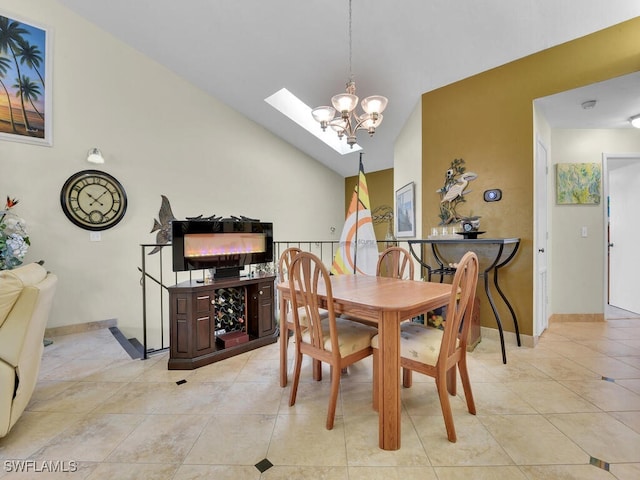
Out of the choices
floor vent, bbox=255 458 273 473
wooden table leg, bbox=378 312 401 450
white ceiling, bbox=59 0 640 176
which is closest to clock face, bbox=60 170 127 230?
white ceiling, bbox=59 0 640 176

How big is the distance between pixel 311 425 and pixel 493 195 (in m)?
2.71

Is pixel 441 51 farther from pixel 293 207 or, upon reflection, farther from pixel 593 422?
pixel 293 207

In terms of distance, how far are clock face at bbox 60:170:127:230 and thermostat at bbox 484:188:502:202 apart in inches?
171

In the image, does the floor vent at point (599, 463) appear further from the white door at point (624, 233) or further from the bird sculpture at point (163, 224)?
the bird sculpture at point (163, 224)

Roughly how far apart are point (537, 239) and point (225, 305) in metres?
3.17

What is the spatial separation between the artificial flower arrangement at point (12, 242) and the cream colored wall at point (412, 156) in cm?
427

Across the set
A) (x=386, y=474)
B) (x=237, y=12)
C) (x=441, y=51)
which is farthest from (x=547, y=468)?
(x=237, y=12)

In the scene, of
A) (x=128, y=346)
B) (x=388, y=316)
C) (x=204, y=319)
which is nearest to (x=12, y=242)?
(x=128, y=346)

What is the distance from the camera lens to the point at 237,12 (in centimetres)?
298

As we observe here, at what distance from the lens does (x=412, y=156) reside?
3.94m

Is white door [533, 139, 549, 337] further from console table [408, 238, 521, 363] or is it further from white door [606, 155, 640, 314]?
white door [606, 155, 640, 314]

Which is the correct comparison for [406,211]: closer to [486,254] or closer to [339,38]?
[486,254]

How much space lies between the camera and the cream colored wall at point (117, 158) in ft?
10.7

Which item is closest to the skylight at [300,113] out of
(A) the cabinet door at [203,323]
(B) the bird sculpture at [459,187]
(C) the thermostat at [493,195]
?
(B) the bird sculpture at [459,187]
